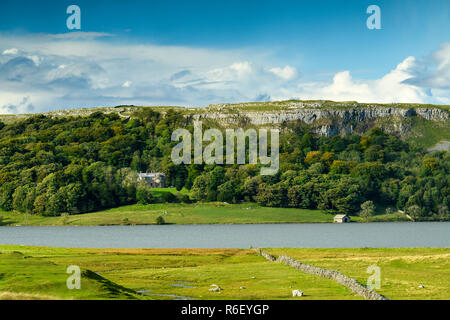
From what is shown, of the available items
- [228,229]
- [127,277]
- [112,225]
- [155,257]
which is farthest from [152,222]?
[127,277]

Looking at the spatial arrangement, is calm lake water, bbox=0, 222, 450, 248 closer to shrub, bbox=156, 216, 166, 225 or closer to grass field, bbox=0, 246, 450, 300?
A: shrub, bbox=156, 216, 166, 225

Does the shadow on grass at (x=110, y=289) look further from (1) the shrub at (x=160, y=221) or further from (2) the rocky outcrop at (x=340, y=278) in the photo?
(1) the shrub at (x=160, y=221)

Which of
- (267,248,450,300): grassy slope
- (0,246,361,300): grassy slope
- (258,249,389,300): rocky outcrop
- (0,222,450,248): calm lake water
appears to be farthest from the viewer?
(0,222,450,248): calm lake water

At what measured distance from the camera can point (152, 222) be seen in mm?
194000

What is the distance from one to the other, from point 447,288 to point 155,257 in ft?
148

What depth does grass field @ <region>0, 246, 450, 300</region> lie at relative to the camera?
40375 millimetres

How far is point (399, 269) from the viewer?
61.4m

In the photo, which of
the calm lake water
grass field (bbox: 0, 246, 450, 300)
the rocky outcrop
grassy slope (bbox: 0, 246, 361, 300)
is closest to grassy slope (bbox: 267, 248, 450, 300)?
grass field (bbox: 0, 246, 450, 300)

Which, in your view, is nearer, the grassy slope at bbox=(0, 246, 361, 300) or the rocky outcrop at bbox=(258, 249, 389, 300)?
the grassy slope at bbox=(0, 246, 361, 300)

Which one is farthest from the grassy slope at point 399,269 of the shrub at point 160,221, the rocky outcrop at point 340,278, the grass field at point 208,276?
the shrub at point 160,221

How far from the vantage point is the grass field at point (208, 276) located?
4038 centimetres
